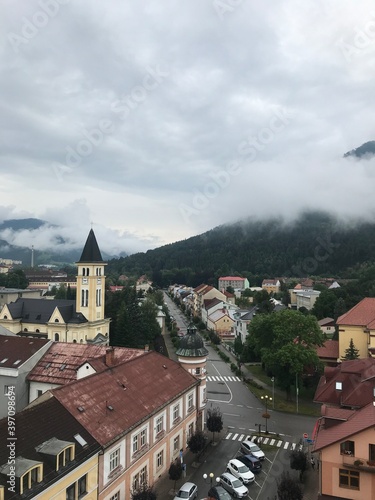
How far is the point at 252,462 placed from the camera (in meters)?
29.5

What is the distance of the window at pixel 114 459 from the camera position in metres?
22.8

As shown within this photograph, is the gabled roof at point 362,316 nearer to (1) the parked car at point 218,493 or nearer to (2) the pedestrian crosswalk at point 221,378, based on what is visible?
(2) the pedestrian crosswalk at point 221,378

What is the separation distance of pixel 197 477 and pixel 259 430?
31.7 feet

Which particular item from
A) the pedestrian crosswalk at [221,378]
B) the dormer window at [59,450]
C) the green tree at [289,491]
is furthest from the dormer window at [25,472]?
the pedestrian crosswalk at [221,378]

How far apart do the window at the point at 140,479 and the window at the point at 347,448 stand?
11424 millimetres

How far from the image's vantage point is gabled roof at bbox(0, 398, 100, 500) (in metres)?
18.2

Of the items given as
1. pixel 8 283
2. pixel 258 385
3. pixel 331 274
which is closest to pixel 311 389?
pixel 258 385

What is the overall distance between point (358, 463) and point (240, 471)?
9.39 m

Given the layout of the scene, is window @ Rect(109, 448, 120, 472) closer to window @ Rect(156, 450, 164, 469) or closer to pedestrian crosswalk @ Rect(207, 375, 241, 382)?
window @ Rect(156, 450, 164, 469)

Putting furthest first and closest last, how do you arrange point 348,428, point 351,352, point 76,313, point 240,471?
point 76,313
point 351,352
point 240,471
point 348,428

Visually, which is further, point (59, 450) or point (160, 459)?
point (160, 459)

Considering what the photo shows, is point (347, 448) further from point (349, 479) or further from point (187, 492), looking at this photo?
point (187, 492)

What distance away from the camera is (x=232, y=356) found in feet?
233

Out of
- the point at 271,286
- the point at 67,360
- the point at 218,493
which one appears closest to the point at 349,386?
the point at 218,493
